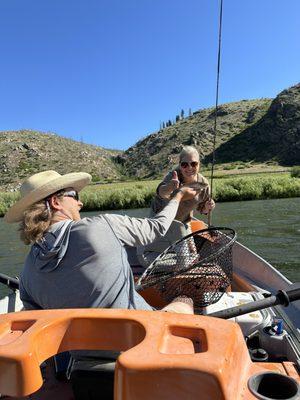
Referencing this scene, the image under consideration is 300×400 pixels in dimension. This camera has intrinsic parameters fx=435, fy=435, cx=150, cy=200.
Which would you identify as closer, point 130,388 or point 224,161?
point 130,388

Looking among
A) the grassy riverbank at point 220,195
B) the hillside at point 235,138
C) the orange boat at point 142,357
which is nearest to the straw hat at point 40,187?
the orange boat at point 142,357

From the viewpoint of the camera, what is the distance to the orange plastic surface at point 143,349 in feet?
5.19

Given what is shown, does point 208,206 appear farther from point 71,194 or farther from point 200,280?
point 71,194

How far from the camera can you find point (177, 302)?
3.51 m

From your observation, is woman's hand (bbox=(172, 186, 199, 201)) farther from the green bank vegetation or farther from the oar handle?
the green bank vegetation

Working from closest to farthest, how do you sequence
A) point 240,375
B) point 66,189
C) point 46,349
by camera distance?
point 240,375 < point 46,349 < point 66,189

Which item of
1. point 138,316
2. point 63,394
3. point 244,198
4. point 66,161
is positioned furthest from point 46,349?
point 66,161

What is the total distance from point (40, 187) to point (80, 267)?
2.10 feet

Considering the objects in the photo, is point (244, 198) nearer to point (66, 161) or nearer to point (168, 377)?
point (168, 377)

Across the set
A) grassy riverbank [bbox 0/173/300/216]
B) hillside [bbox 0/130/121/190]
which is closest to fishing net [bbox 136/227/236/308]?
grassy riverbank [bbox 0/173/300/216]

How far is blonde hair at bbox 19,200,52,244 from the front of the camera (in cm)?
261

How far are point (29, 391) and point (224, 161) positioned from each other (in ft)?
361

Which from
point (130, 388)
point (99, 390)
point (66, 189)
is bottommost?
point (99, 390)

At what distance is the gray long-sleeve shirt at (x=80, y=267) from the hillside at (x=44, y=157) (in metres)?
103
